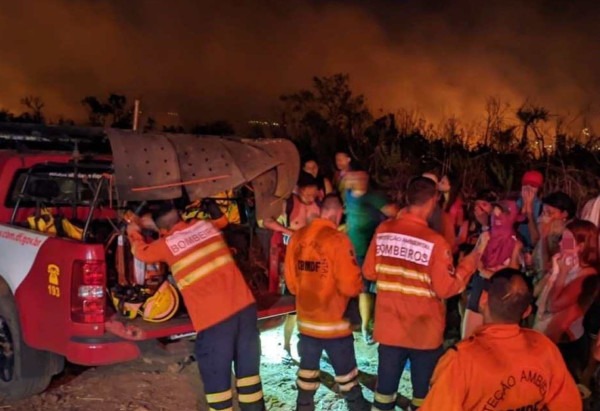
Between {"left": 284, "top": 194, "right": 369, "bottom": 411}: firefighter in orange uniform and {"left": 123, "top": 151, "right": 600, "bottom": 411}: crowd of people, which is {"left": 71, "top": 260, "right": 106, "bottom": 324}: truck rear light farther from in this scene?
{"left": 284, "top": 194, "right": 369, "bottom": 411}: firefighter in orange uniform

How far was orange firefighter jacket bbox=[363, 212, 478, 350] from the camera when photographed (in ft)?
12.5

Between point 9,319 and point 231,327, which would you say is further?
point 9,319

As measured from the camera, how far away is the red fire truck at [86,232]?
4.33 meters

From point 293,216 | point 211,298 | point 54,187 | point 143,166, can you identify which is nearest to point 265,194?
point 293,216

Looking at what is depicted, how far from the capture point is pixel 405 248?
3.89m

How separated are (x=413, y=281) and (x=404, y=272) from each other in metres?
0.08

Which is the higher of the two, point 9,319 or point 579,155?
point 579,155

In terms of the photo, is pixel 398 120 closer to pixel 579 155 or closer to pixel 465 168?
pixel 465 168

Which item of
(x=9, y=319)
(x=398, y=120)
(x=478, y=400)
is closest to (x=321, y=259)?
(x=478, y=400)

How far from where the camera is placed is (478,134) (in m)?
13.7

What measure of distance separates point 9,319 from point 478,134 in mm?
10824

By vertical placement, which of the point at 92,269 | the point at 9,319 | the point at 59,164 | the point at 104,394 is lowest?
the point at 104,394

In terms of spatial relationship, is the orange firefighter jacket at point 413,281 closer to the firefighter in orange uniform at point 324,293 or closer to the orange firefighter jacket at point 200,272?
the firefighter in orange uniform at point 324,293

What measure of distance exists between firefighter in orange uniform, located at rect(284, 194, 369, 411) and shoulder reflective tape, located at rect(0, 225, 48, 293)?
1.85 m
